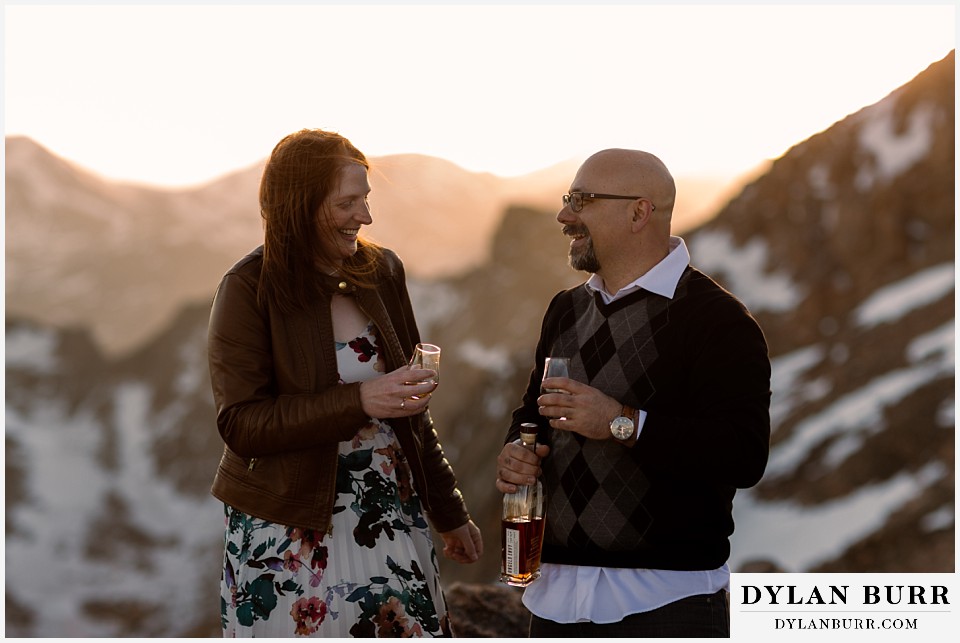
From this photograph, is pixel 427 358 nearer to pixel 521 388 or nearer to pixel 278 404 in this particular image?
Result: pixel 278 404

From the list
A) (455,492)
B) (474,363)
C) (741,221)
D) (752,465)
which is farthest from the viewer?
(474,363)

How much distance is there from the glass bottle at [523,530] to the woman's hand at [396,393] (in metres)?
0.34

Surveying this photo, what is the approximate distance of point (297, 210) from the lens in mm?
2793

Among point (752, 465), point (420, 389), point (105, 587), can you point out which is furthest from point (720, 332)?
point (105, 587)

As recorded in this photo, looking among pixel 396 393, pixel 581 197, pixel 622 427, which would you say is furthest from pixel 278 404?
pixel 581 197

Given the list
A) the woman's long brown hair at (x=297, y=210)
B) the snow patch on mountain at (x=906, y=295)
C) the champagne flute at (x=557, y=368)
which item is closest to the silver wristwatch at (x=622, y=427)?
the champagne flute at (x=557, y=368)

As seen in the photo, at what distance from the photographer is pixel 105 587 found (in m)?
46.6

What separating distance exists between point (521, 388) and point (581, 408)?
28438 millimetres

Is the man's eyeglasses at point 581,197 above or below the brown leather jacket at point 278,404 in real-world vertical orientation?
above

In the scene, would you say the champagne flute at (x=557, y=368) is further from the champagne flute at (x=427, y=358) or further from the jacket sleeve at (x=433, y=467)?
the jacket sleeve at (x=433, y=467)

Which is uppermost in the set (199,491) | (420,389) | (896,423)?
(199,491)

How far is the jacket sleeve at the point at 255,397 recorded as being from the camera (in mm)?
2629

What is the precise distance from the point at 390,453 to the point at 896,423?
15.6 m

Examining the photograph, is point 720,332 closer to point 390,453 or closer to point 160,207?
point 390,453
